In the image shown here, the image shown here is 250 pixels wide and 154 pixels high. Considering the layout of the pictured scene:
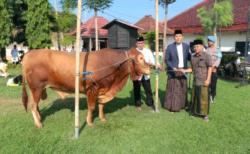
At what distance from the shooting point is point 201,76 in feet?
29.1

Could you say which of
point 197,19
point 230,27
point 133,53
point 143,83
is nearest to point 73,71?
point 133,53

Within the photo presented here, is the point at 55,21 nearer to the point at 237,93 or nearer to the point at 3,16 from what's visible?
the point at 3,16

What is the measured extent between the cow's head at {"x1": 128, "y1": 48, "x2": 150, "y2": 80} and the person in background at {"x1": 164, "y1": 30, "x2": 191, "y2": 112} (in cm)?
108

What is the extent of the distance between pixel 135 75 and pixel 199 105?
1.66 meters

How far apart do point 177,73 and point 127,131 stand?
2487mm

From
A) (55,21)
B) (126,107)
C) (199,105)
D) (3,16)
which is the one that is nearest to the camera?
(199,105)

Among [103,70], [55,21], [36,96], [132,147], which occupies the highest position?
[55,21]

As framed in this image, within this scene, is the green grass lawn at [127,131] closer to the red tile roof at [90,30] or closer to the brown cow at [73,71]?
the brown cow at [73,71]

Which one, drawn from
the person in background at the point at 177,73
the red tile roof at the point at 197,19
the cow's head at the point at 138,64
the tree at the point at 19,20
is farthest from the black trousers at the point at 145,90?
the tree at the point at 19,20

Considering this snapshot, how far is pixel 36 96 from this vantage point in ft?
A: 27.3

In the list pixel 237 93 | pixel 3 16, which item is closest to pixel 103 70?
pixel 237 93

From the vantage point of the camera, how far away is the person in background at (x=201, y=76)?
878cm

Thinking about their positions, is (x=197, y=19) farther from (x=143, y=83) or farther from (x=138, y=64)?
(x=138, y=64)

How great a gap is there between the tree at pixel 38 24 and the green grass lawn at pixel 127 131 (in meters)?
19.6
